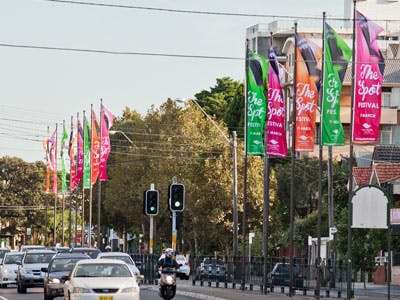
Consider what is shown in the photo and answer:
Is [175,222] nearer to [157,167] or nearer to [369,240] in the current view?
[369,240]

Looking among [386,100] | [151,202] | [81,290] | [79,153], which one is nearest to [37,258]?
[151,202]

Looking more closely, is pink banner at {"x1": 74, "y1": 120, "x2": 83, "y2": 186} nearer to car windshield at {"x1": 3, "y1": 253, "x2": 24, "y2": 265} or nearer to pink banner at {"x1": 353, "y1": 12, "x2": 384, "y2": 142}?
car windshield at {"x1": 3, "y1": 253, "x2": 24, "y2": 265}

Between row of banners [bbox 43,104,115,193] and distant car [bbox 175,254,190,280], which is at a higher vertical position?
row of banners [bbox 43,104,115,193]

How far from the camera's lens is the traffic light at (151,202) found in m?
49.1

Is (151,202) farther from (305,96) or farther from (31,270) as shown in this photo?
(305,96)

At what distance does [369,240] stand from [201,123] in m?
24.8

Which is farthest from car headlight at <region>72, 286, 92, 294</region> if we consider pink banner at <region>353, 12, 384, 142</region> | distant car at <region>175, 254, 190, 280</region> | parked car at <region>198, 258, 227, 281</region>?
distant car at <region>175, 254, 190, 280</region>

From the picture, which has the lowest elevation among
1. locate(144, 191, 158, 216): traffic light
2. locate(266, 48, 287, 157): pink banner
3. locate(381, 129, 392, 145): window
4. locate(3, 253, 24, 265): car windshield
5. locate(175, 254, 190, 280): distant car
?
locate(175, 254, 190, 280): distant car

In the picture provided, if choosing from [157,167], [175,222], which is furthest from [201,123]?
[175,222]

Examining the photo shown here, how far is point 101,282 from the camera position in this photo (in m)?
33.0

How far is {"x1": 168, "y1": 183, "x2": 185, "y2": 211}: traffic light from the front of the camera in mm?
46375

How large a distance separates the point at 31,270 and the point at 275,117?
12.6m

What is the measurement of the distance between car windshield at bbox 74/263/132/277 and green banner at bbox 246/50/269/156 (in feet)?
50.4

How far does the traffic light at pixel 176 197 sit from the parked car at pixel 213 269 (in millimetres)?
12730
